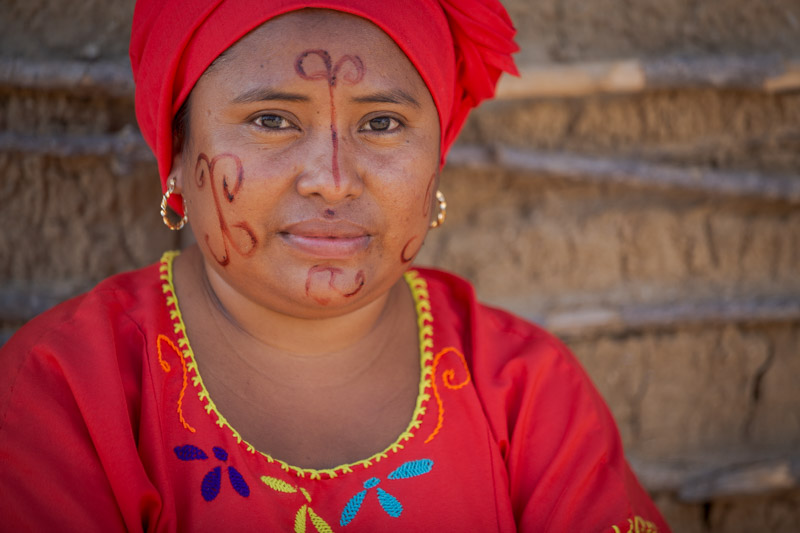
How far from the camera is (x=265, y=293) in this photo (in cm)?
191

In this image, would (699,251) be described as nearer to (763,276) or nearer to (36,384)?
(763,276)

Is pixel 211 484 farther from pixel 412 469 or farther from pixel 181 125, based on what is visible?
pixel 181 125

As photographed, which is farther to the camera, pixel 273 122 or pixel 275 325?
pixel 275 325

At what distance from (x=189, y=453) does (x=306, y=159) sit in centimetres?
65

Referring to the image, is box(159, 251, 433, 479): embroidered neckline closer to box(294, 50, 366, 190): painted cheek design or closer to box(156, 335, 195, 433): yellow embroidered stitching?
box(156, 335, 195, 433): yellow embroidered stitching

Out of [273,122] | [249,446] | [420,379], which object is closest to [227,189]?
[273,122]

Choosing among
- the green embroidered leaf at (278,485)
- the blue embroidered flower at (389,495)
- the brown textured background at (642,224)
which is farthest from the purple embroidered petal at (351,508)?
the brown textured background at (642,224)

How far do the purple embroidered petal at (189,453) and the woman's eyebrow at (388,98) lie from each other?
2.58 feet

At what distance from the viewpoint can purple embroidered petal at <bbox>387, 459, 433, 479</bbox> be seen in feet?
6.35

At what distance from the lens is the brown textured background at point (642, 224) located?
9.11ft

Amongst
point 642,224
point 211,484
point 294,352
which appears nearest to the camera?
point 211,484

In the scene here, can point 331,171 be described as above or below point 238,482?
above

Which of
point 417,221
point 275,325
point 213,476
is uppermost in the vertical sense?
point 417,221

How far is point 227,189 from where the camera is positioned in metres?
1.84
